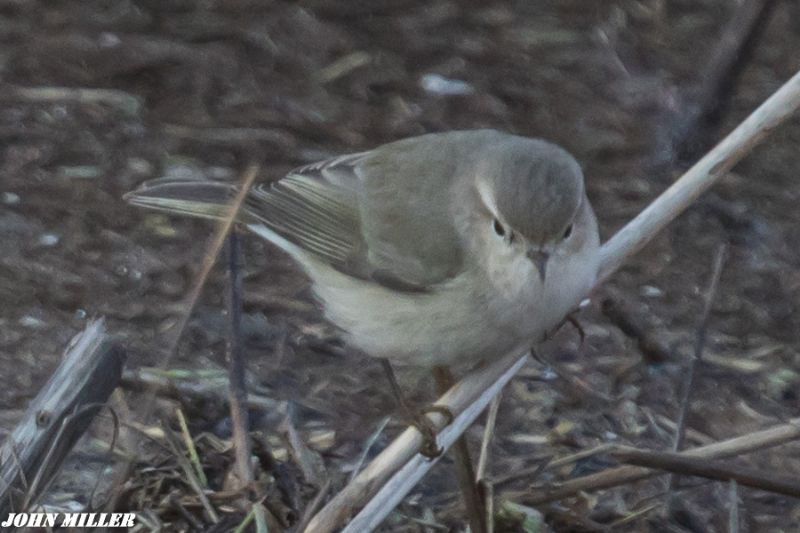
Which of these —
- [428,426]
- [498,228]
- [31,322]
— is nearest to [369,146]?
[31,322]

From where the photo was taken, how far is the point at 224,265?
586cm

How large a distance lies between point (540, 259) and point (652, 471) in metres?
0.71

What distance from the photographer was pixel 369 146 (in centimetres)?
665

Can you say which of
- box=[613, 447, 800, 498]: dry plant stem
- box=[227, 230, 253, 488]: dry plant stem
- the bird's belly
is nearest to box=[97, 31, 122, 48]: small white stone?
the bird's belly

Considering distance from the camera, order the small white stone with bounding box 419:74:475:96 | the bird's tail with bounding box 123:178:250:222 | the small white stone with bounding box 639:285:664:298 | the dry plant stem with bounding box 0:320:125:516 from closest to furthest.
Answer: the dry plant stem with bounding box 0:320:125:516 → the bird's tail with bounding box 123:178:250:222 → the small white stone with bounding box 639:285:664:298 → the small white stone with bounding box 419:74:475:96

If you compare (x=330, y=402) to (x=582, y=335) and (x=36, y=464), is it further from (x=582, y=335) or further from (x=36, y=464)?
(x=36, y=464)

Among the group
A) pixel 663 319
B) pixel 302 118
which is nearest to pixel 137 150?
pixel 302 118

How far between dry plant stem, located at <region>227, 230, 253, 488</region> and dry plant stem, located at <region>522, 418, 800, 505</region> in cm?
86

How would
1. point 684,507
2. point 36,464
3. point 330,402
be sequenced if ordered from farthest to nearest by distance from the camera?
point 330,402 → point 684,507 → point 36,464

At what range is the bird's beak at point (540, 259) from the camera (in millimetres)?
4078

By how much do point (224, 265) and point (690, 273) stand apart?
1879 millimetres

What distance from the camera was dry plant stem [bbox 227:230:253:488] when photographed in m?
4.18

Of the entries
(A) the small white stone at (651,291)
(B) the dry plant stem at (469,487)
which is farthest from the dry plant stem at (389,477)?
(A) the small white stone at (651,291)

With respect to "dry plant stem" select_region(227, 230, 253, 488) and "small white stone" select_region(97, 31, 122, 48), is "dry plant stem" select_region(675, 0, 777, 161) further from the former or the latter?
"dry plant stem" select_region(227, 230, 253, 488)
